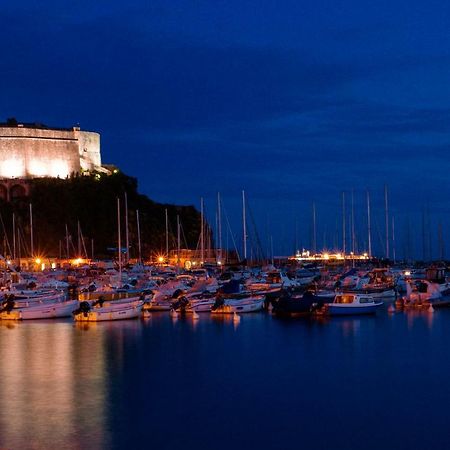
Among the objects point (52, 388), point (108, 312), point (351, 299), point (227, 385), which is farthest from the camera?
point (351, 299)

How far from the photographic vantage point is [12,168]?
8094 centimetres

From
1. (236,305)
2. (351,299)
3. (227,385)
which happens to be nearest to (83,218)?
(236,305)

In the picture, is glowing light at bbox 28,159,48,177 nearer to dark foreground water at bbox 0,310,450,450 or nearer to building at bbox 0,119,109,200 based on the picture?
building at bbox 0,119,109,200

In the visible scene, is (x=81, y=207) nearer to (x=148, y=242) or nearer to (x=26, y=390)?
(x=148, y=242)

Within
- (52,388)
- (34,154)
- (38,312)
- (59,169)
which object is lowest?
(52,388)

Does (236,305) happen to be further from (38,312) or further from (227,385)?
(227,385)

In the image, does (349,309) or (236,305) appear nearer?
(349,309)

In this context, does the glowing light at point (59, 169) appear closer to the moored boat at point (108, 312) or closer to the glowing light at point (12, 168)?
the glowing light at point (12, 168)

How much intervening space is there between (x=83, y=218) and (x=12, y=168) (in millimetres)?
8459

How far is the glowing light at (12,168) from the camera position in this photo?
80562 millimetres

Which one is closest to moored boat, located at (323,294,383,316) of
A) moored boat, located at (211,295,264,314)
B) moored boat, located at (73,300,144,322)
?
moored boat, located at (211,295,264,314)

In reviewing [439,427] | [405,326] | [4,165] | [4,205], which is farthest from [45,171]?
[439,427]

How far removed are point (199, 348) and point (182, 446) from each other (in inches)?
451

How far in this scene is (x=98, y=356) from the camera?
25.0 metres
